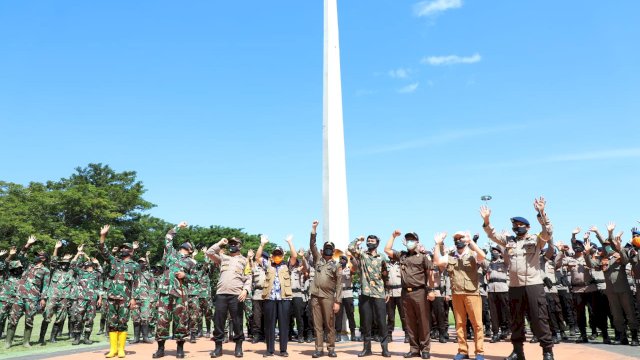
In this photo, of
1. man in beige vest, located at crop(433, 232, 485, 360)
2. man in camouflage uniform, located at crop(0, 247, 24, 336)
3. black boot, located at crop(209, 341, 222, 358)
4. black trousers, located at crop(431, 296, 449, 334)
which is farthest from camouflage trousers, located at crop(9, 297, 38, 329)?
man in beige vest, located at crop(433, 232, 485, 360)

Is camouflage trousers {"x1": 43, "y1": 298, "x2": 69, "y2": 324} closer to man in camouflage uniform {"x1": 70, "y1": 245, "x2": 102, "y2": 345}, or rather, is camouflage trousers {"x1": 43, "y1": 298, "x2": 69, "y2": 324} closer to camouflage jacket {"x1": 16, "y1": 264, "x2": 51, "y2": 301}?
camouflage jacket {"x1": 16, "y1": 264, "x2": 51, "y2": 301}

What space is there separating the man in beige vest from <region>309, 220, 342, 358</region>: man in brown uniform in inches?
79.1

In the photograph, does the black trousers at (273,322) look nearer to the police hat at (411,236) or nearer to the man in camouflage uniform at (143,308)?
the police hat at (411,236)

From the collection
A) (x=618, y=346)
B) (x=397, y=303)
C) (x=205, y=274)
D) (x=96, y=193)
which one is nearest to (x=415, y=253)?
(x=397, y=303)

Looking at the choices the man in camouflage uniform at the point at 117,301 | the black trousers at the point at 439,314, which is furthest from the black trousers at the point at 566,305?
the man in camouflage uniform at the point at 117,301

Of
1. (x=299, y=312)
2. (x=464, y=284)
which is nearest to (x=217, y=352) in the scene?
(x=299, y=312)

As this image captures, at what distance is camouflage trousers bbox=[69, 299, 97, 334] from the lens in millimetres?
13234

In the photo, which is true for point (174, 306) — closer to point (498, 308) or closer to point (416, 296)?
point (416, 296)

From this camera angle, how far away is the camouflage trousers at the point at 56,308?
13.6m

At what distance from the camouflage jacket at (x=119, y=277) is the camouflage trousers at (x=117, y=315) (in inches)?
5.1

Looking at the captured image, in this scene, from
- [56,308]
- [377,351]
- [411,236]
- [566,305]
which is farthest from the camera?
[56,308]

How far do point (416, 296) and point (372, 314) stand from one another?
3.84 feet

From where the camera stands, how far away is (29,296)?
13.1 m

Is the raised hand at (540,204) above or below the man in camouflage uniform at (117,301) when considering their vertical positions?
above
